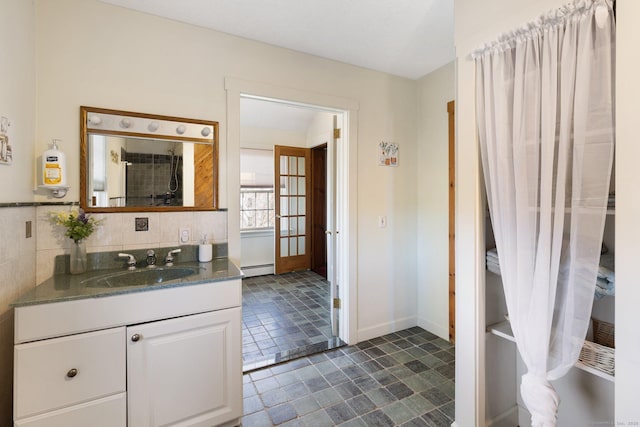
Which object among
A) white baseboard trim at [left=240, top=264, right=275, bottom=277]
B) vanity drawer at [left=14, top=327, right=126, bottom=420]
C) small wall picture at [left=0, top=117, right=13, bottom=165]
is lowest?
white baseboard trim at [left=240, top=264, right=275, bottom=277]

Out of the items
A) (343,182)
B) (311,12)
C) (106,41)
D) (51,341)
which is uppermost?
(311,12)

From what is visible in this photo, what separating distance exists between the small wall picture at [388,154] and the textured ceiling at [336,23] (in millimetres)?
736

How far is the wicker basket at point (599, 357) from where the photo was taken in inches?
44.0

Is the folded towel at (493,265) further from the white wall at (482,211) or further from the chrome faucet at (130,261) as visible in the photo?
the chrome faucet at (130,261)

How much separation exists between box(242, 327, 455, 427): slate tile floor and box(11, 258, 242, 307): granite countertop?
2.92ft

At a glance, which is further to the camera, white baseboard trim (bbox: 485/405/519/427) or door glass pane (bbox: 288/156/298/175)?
door glass pane (bbox: 288/156/298/175)

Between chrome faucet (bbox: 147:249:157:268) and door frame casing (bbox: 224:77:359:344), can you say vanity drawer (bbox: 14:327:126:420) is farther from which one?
door frame casing (bbox: 224:77:359:344)

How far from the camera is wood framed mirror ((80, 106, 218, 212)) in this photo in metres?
1.74

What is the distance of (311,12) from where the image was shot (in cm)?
186

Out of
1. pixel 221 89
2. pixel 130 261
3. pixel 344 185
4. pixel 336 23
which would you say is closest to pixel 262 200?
pixel 344 185

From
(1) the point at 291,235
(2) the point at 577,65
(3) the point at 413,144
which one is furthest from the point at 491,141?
(1) the point at 291,235

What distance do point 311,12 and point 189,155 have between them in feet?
4.07

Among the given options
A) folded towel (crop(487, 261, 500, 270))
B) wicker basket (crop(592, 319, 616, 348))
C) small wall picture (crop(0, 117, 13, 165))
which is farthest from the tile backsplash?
wicker basket (crop(592, 319, 616, 348))

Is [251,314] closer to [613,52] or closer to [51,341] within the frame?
[51,341]
